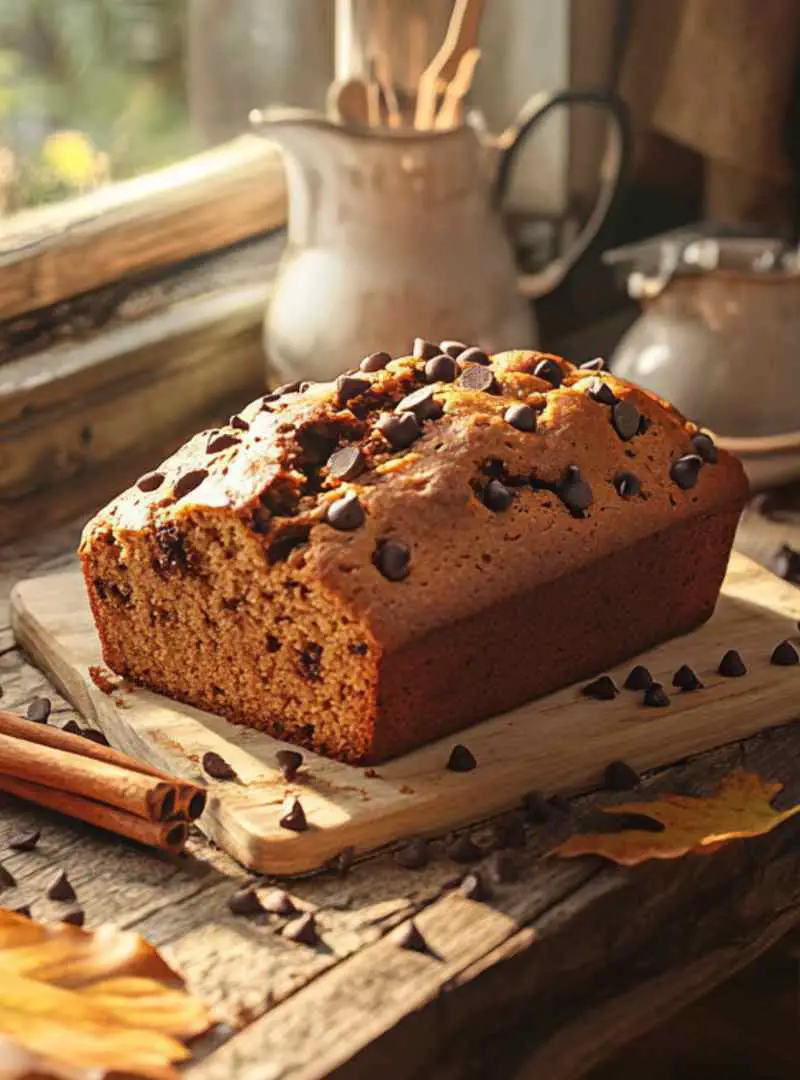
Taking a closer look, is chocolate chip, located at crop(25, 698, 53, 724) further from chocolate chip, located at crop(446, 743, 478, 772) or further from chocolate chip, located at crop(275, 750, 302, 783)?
chocolate chip, located at crop(446, 743, 478, 772)

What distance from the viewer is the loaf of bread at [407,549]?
5.71 ft

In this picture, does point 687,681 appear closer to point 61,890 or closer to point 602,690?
point 602,690

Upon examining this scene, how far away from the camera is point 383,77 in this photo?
2760mm

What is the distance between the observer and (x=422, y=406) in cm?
190

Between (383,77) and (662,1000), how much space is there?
5.62 ft

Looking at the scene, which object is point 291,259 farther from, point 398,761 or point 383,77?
point 398,761

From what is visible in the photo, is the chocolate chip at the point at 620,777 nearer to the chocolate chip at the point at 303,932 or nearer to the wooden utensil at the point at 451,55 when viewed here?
the chocolate chip at the point at 303,932

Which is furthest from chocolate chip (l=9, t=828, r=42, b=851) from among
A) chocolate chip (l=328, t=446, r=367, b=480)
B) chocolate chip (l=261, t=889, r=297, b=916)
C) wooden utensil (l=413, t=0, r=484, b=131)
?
wooden utensil (l=413, t=0, r=484, b=131)

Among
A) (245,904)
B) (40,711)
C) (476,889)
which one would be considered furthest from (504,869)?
(40,711)

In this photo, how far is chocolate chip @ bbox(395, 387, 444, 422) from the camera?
190 centimetres

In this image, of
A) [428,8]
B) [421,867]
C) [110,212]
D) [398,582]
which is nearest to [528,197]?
[428,8]

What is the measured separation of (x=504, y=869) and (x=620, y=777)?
9.1 inches

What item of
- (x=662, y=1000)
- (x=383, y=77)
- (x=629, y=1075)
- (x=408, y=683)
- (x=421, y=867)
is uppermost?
(x=383, y=77)

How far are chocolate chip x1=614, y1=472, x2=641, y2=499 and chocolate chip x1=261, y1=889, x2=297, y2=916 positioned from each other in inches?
26.7
